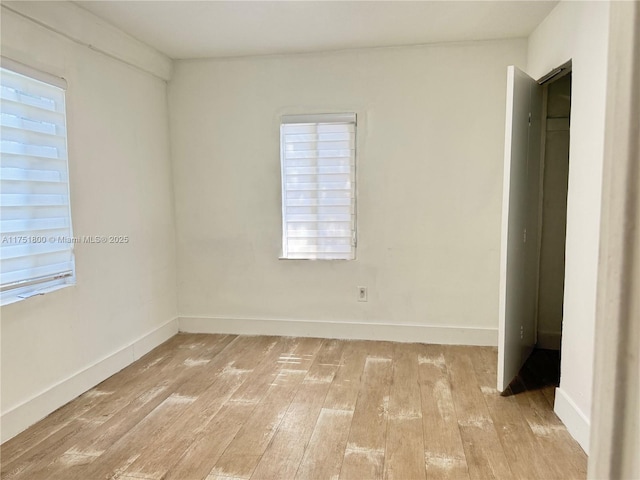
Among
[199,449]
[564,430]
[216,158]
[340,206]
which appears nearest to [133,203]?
[216,158]

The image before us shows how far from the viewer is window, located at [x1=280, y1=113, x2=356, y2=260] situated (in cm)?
374

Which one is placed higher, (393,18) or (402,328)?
(393,18)

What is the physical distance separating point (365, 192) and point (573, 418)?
213cm

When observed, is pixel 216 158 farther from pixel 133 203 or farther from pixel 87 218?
pixel 87 218

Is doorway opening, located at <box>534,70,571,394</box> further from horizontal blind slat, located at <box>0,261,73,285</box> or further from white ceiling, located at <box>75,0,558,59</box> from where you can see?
horizontal blind slat, located at <box>0,261,73,285</box>

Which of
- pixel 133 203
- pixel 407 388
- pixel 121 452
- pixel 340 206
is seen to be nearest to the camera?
pixel 121 452

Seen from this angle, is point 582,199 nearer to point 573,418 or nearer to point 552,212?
point 573,418

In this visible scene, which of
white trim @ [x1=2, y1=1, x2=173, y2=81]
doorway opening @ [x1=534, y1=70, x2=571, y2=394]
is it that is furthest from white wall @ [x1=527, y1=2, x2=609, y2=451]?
white trim @ [x1=2, y1=1, x2=173, y2=81]

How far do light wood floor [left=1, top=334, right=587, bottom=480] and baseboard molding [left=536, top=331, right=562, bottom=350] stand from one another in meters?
0.55

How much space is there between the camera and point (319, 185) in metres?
3.80

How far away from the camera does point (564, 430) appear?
2395 mm

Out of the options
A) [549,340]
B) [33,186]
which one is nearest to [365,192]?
[549,340]

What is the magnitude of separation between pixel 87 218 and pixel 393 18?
240 centimetres

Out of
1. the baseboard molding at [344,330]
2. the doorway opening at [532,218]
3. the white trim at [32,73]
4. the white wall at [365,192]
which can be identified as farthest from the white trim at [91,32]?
the doorway opening at [532,218]
